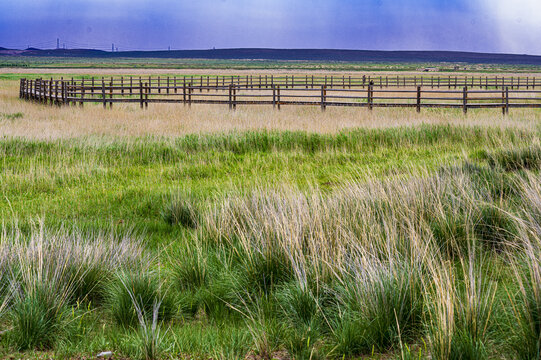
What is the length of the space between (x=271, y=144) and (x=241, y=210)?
684 centimetres

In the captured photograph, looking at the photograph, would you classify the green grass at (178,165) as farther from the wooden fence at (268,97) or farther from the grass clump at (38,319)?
the wooden fence at (268,97)

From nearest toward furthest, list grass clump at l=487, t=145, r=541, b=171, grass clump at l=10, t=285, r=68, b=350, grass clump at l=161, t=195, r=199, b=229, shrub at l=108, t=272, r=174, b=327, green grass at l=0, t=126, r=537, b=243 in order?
grass clump at l=10, t=285, r=68, b=350 → shrub at l=108, t=272, r=174, b=327 → grass clump at l=161, t=195, r=199, b=229 → green grass at l=0, t=126, r=537, b=243 → grass clump at l=487, t=145, r=541, b=171

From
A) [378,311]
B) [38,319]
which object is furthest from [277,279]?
[38,319]

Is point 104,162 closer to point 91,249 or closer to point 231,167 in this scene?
point 231,167

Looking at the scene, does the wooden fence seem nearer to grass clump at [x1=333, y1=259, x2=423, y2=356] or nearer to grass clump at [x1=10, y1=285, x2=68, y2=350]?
grass clump at [x1=333, y1=259, x2=423, y2=356]

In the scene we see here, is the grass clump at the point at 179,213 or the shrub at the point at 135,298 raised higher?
the grass clump at the point at 179,213

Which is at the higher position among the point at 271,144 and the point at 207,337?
the point at 271,144

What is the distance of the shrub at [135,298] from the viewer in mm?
4176

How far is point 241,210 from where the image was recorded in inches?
242

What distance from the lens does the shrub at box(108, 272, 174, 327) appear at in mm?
4176

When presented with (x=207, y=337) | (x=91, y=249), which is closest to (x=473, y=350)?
(x=207, y=337)

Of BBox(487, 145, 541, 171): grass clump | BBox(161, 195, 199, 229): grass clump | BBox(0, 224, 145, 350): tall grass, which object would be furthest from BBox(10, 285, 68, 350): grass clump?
BBox(487, 145, 541, 171): grass clump

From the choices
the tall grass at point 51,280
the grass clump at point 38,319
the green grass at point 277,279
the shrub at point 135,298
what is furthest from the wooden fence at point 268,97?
the grass clump at point 38,319

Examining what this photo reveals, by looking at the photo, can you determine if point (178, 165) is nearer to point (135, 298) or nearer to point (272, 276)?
point (272, 276)
